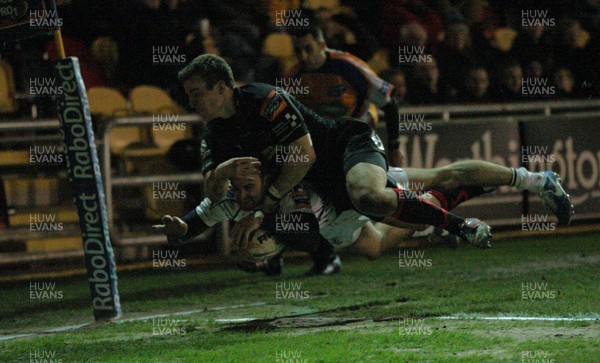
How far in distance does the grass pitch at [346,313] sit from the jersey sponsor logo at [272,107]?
64.2 inches

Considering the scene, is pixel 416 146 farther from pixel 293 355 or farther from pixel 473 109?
pixel 293 355

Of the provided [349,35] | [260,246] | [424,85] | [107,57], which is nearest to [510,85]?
[424,85]

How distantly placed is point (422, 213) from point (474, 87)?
290 inches

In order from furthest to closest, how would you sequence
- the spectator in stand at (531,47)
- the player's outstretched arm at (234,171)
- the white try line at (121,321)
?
the spectator in stand at (531,47), the white try line at (121,321), the player's outstretched arm at (234,171)

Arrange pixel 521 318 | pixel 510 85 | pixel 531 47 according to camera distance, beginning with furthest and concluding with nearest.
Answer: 1. pixel 531 47
2. pixel 510 85
3. pixel 521 318

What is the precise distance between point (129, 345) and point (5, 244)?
17.9 ft

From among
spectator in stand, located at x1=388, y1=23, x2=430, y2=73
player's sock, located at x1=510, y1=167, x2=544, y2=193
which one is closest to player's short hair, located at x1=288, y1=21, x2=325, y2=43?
player's sock, located at x1=510, y1=167, x2=544, y2=193

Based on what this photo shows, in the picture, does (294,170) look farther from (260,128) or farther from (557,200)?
(557,200)

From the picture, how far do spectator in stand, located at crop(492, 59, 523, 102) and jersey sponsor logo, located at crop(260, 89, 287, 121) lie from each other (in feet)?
26.1

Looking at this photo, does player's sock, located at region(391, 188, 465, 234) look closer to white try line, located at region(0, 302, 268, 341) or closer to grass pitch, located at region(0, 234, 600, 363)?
grass pitch, located at region(0, 234, 600, 363)

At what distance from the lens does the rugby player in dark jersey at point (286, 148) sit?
8.12 meters

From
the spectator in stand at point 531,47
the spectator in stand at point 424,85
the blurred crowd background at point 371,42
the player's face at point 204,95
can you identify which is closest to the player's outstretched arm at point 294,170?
the player's face at point 204,95

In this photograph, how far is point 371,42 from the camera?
604 inches

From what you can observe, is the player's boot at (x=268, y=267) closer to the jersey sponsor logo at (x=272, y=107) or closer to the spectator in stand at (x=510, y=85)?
the jersey sponsor logo at (x=272, y=107)
